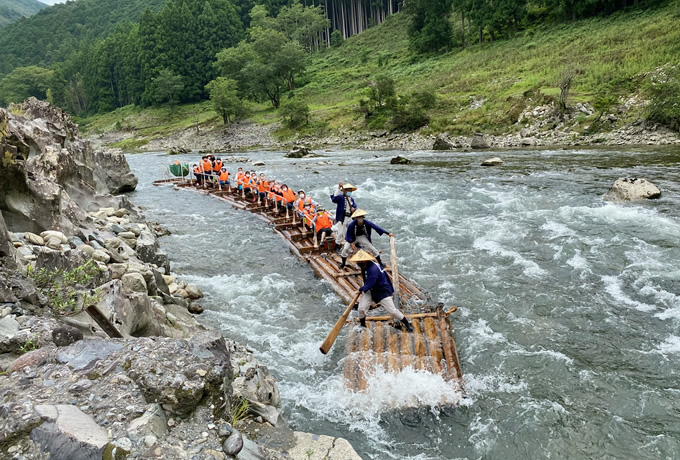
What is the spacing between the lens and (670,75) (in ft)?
93.7

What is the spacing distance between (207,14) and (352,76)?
157ft

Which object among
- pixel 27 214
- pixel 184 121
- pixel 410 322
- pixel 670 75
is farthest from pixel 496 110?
pixel 184 121

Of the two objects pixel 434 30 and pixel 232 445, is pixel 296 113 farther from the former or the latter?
pixel 232 445

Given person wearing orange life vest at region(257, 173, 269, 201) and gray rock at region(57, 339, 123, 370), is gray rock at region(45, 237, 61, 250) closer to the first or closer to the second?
gray rock at region(57, 339, 123, 370)

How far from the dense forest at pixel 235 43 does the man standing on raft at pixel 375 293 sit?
57645 millimetres

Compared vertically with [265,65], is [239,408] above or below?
below

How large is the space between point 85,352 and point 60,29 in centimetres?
21093

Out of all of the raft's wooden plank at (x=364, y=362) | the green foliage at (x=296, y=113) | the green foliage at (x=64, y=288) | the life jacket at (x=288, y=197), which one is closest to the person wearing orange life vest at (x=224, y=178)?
the life jacket at (x=288, y=197)

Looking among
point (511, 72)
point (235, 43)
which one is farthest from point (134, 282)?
point (235, 43)

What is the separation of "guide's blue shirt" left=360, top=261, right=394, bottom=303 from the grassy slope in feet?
107

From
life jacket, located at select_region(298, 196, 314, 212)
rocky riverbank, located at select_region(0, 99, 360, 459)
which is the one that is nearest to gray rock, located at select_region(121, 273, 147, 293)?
rocky riverbank, located at select_region(0, 99, 360, 459)

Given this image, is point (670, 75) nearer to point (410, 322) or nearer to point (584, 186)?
point (584, 186)

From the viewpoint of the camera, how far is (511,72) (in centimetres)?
4572

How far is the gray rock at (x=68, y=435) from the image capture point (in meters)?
3.17
